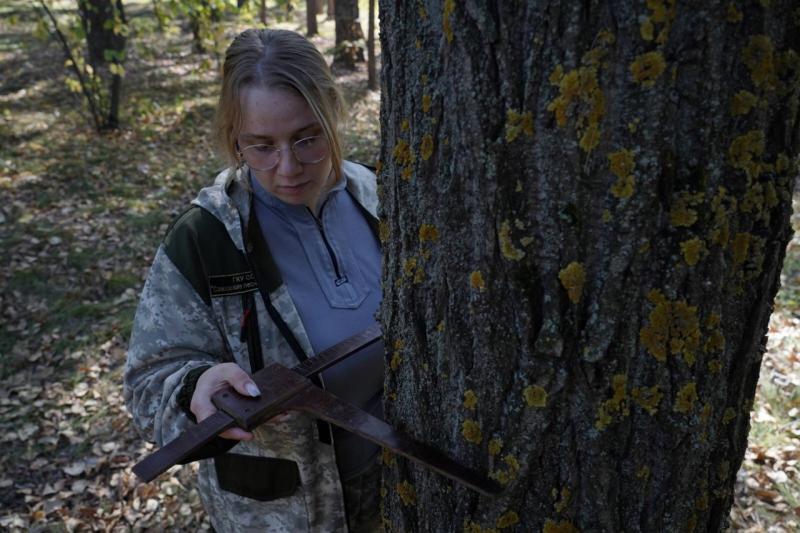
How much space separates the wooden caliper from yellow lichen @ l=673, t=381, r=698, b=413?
1.18ft

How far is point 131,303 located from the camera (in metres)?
5.50

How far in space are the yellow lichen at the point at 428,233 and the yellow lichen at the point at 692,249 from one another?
0.41 m

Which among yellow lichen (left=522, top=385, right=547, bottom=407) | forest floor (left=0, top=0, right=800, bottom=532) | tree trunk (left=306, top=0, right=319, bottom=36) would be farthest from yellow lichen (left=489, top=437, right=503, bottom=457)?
tree trunk (left=306, top=0, right=319, bottom=36)

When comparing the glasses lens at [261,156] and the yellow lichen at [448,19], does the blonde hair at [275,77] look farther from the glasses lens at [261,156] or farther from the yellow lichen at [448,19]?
the yellow lichen at [448,19]

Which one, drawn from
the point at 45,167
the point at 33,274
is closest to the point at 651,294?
the point at 33,274

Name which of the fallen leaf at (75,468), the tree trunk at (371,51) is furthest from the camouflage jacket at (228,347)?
the tree trunk at (371,51)

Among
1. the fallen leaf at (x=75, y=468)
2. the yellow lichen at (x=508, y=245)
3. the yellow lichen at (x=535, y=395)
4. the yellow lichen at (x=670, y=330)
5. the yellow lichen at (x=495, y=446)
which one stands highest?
the yellow lichen at (x=508, y=245)

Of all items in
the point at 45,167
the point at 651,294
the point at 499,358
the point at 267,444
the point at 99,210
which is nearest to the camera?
the point at 651,294

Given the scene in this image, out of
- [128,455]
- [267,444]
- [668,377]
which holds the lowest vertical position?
[128,455]

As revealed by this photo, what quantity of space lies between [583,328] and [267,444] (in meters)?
1.22

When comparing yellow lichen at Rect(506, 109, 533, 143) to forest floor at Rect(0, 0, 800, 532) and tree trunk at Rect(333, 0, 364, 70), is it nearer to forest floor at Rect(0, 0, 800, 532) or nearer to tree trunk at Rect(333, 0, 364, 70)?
forest floor at Rect(0, 0, 800, 532)

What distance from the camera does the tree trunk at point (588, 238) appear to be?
2.94 ft

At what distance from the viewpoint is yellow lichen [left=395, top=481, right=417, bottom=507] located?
136 centimetres

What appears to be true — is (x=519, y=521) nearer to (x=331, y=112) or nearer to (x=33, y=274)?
(x=331, y=112)
